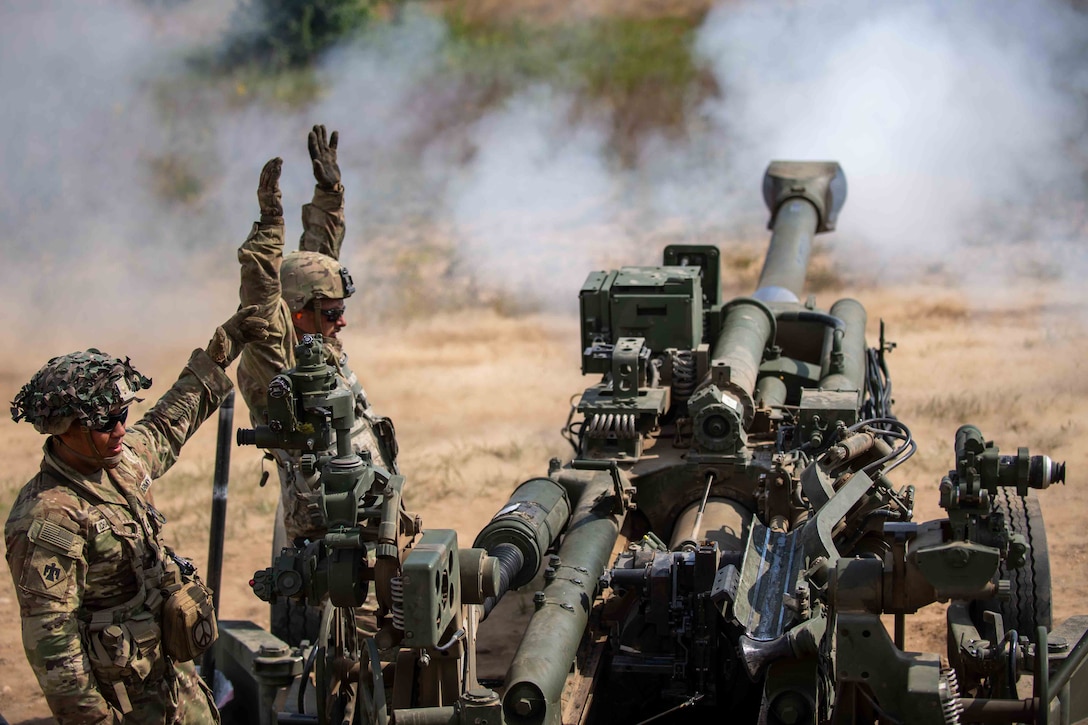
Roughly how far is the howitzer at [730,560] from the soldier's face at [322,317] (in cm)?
127

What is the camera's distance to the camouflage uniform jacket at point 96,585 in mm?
4559

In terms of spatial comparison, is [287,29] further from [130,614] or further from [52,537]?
[52,537]

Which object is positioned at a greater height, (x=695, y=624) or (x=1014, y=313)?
(x=1014, y=313)

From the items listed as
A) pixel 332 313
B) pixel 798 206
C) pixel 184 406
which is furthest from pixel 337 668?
pixel 798 206

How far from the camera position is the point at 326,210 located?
25.0 ft

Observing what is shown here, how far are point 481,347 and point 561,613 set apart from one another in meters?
11.9

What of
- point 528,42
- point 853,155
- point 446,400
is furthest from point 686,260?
point 528,42

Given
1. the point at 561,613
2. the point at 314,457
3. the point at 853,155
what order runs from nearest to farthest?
the point at 314,457, the point at 561,613, the point at 853,155

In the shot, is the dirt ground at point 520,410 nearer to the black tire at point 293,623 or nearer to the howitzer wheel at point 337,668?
the black tire at point 293,623

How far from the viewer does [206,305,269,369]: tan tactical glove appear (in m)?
5.34

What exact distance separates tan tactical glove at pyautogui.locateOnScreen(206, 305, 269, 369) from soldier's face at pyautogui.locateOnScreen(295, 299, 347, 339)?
1.15 m

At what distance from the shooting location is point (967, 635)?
6.00m

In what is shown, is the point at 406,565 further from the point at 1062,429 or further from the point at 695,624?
the point at 1062,429

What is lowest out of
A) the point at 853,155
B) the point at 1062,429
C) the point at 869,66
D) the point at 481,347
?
→ the point at 1062,429
